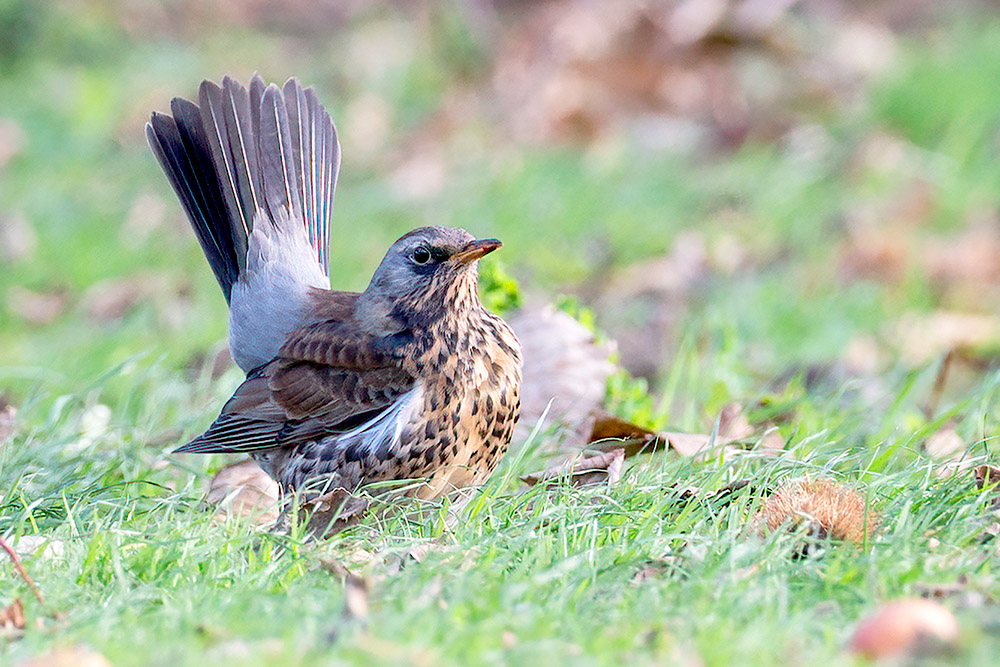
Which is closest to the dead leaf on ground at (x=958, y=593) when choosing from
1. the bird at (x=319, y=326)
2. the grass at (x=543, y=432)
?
the grass at (x=543, y=432)

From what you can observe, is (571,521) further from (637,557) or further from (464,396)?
(464,396)

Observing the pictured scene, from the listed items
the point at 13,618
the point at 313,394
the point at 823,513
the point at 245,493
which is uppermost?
the point at 313,394

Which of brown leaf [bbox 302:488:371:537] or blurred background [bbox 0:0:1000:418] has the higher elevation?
blurred background [bbox 0:0:1000:418]

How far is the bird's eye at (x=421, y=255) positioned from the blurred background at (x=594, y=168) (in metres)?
0.80

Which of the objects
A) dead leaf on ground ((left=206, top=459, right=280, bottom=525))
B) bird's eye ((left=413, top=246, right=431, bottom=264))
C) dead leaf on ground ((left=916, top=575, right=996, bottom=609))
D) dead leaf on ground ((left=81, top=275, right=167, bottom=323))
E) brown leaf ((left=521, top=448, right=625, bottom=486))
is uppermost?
bird's eye ((left=413, top=246, right=431, bottom=264))

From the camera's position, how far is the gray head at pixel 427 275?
405 centimetres

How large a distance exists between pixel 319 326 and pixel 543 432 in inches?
31.3

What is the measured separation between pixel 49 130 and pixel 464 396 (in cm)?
748

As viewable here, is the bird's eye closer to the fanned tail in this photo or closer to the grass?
the grass

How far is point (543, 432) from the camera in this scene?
14.3 ft

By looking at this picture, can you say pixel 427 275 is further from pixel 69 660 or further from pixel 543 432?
pixel 69 660

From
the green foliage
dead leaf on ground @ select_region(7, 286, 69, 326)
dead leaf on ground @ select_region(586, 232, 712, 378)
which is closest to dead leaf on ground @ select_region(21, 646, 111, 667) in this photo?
the green foliage

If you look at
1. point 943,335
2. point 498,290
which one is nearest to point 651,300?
point 943,335

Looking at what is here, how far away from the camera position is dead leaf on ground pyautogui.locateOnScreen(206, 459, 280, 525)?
376cm
